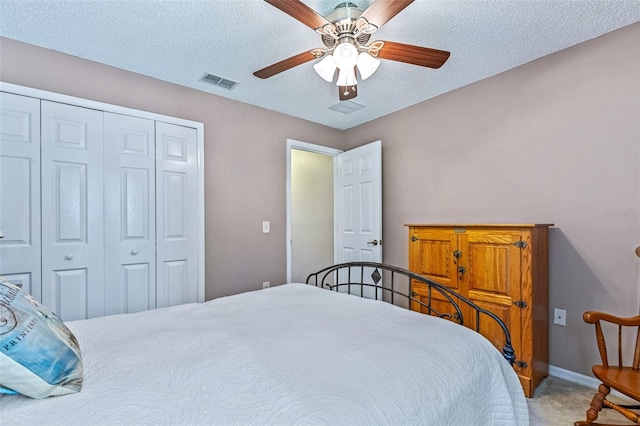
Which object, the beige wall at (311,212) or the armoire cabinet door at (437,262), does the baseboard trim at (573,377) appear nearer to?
the armoire cabinet door at (437,262)

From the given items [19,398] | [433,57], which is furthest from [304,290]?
[433,57]

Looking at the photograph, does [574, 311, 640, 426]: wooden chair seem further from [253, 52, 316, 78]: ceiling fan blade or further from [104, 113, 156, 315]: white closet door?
[104, 113, 156, 315]: white closet door

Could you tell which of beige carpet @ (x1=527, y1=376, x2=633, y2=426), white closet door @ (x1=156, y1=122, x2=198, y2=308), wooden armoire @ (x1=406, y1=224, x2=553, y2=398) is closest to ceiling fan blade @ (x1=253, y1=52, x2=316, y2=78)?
white closet door @ (x1=156, y1=122, x2=198, y2=308)

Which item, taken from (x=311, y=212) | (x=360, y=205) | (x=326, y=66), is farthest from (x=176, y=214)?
(x=311, y=212)

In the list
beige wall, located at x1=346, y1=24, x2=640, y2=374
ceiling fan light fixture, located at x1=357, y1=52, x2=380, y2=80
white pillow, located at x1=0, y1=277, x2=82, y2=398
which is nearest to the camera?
white pillow, located at x1=0, y1=277, x2=82, y2=398

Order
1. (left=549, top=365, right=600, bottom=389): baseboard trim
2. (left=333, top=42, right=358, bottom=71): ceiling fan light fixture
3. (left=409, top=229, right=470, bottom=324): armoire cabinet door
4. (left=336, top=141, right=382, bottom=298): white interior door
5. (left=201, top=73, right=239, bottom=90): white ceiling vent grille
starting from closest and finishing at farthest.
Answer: (left=333, top=42, right=358, bottom=71): ceiling fan light fixture, (left=549, top=365, right=600, bottom=389): baseboard trim, (left=409, top=229, right=470, bottom=324): armoire cabinet door, (left=201, top=73, right=239, bottom=90): white ceiling vent grille, (left=336, top=141, right=382, bottom=298): white interior door

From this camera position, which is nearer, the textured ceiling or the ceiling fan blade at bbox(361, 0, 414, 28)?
the ceiling fan blade at bbox(361, 0, 414, 28)

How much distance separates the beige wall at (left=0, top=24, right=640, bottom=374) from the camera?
80.7 inches

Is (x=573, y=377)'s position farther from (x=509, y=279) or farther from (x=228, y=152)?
(x=228, y=152)

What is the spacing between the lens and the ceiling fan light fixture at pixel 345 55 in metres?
1.72

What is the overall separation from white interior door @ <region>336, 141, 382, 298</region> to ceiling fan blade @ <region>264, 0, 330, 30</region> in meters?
1.97

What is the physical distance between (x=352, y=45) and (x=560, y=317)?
2.43m

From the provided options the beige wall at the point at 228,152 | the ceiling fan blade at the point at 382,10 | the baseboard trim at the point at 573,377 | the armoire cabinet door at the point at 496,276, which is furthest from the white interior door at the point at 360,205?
the ceiling fan blade at the point at 382,10

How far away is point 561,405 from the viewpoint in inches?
76.0
